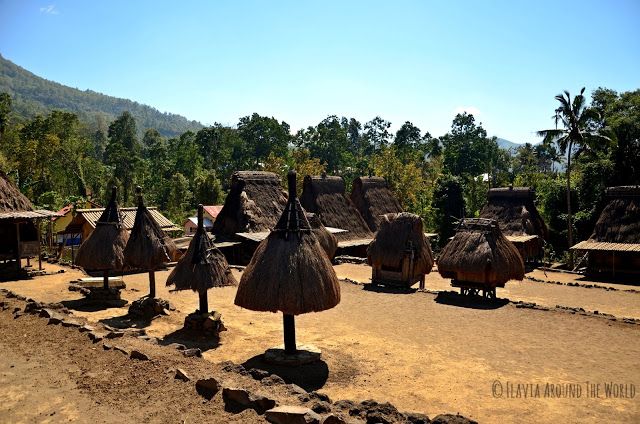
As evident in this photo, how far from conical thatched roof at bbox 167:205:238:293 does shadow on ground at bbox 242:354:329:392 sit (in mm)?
2778

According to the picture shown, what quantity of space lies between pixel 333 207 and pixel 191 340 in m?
18.3

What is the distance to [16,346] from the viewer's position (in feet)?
35.4

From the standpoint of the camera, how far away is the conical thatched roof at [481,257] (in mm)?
16969

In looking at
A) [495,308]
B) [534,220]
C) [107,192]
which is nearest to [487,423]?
[495,308]

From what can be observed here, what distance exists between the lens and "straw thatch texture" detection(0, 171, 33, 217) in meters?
20.7

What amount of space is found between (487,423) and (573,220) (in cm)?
2490

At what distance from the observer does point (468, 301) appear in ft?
56.8

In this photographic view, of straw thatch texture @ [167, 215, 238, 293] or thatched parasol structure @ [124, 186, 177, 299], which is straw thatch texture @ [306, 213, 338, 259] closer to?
thatched parasol structure @ [124, 186, 177, 299]

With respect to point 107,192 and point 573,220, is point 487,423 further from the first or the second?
point 107,192

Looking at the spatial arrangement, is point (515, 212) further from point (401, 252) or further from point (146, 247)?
point (146, 247)

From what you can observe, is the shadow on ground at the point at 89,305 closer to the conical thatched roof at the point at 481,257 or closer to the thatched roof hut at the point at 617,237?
the conical thatched roof at the point at 481,257

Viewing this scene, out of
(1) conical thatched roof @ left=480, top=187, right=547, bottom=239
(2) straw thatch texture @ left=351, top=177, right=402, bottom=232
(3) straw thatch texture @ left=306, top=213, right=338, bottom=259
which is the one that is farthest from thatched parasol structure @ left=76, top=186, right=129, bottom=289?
(1) conical thatched roof @ left=480, top=187, right=547, bottom=239

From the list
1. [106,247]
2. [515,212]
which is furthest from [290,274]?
[515,212]

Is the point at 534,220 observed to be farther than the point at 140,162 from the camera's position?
No
